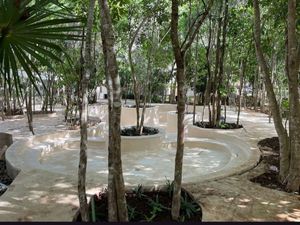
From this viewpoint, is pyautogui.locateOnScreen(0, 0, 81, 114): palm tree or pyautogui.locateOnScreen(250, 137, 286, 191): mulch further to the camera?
pyautogui.locateOnScreen(250, 137, 286, 191): mulch

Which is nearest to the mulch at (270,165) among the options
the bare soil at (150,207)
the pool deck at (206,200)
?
the pool deck at (206,200)

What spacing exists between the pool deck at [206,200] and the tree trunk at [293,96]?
0.97 feet

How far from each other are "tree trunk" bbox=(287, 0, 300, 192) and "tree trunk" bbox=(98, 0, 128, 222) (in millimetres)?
2570

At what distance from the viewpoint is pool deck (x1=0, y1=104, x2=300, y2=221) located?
3750 millimetres

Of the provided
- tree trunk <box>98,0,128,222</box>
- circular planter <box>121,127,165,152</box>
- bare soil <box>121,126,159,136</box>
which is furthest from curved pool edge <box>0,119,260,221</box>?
bare soil <box>121,126,159,136</box>

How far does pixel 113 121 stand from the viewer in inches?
114

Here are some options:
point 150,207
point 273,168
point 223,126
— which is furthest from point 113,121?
point 223,126

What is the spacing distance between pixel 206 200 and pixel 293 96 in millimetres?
1736

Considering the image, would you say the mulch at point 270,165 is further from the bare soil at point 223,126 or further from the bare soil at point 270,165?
the bare soil at point 223,126

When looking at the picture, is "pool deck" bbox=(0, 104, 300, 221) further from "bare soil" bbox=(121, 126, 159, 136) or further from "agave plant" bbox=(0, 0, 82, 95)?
"bare soil" bbox=(121, 126, 159, 136)

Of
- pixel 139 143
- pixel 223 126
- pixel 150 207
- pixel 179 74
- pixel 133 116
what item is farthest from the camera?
pixel 133 116

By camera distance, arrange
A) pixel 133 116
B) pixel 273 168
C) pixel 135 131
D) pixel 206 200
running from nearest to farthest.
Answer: pixel 206 200 → pixel 273 168 → pixel 135 131 → pixel 133 116

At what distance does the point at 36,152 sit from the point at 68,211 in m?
3.72

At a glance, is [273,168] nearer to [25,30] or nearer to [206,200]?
[206,200]
